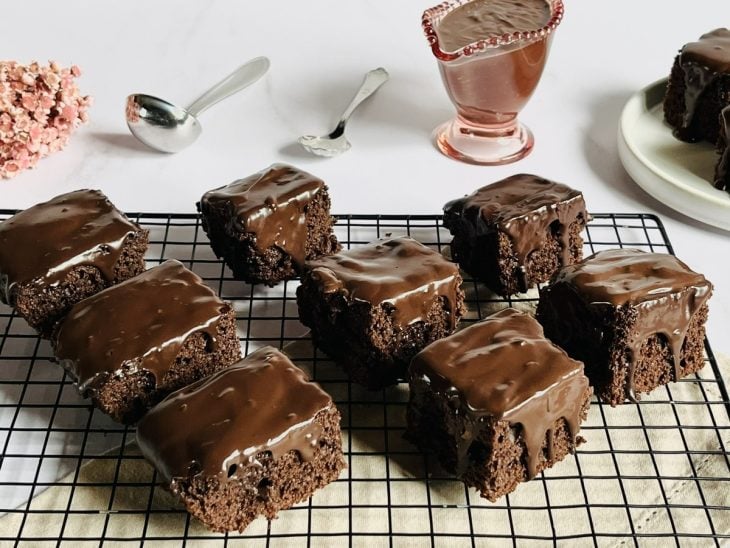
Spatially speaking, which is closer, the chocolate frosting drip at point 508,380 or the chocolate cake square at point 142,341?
the chocolate frosting drip at point 508,380

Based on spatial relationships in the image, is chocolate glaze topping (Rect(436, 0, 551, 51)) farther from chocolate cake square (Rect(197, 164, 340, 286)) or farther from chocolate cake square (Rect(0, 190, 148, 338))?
chocolate cake square (Rect(0, 190, 148, 338))

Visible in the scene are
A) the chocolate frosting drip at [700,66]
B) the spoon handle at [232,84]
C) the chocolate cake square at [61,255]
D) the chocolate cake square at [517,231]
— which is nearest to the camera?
the chocolate cake square at [61,255]

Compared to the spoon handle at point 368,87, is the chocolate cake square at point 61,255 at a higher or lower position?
higher

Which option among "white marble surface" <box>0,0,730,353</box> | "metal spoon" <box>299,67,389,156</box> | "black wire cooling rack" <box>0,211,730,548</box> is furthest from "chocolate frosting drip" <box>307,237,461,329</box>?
"metal spoon" <box>299,67,389,156</box>

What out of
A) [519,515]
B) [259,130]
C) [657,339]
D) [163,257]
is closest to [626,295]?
[657,339]

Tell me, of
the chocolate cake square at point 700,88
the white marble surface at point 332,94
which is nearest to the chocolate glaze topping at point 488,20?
the white marble surface at point 332,94

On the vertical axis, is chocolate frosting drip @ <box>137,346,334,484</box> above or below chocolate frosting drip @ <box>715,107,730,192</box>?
above

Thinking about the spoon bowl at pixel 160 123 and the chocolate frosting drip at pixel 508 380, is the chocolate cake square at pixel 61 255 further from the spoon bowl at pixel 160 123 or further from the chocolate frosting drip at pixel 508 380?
the chocolate frosting drip at pixel 508 380
